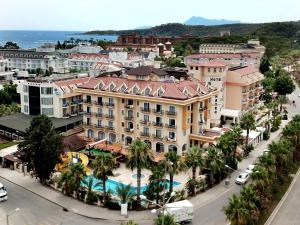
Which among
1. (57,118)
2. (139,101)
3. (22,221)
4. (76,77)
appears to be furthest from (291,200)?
(76,77)

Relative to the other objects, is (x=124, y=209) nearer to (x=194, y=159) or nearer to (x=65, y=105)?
(x=194, y=159)

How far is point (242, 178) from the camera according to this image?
173 feet

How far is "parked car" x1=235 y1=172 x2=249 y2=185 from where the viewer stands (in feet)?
172

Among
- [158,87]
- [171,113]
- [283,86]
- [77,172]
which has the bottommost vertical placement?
[77,172]

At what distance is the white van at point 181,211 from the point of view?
1592 inches

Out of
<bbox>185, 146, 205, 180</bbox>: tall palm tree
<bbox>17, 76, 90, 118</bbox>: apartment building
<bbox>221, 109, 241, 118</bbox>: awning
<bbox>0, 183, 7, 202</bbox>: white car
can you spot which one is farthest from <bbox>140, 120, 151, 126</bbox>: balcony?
<bbox>221, 109, 241, 118</bbox>: awning

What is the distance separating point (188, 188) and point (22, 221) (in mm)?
19540

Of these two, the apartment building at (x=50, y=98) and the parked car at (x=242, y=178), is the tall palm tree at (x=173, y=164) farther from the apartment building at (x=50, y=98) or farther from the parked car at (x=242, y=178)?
the apartment building at (x=50, y=98)

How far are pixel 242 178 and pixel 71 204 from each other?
22314mm

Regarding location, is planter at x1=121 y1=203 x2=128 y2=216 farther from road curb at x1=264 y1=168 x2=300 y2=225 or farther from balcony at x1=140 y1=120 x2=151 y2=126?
balcony at x1=140 y1=120 x2=151 y2=126

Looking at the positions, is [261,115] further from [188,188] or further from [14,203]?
[14,203]

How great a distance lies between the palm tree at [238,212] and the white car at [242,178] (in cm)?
1637

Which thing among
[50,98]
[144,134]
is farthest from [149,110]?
[50,98]

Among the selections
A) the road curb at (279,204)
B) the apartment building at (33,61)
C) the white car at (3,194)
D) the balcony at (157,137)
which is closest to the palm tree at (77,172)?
the white car at (3,194)
